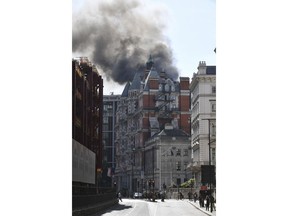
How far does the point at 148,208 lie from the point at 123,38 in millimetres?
4999

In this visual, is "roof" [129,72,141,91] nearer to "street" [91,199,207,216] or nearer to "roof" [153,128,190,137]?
"roof" [153,128,190,137]

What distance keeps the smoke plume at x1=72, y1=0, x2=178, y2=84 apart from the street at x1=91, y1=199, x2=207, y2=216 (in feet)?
12.1

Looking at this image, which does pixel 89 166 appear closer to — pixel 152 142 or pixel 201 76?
pixel 152 142

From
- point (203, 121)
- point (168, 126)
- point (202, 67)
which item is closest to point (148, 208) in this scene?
point (168, 126)

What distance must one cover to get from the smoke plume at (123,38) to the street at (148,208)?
A: 368 cm

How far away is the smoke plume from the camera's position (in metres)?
26.3

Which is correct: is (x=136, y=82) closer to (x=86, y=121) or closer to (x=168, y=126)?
(x=168, y=126)

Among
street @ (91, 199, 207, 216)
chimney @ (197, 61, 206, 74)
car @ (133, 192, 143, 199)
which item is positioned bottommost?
street @ (91, 199, 207, 216)

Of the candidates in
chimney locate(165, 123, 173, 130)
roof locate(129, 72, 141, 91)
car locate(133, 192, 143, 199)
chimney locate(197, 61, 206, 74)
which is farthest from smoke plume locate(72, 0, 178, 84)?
car locate(133, 192, 143, 199)

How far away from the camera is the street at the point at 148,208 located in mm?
26953

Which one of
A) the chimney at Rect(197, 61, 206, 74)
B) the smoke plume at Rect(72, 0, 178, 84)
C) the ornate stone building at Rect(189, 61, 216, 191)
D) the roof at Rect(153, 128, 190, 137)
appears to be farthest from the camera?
the roof at Rect(153, 128, 190, 137)
